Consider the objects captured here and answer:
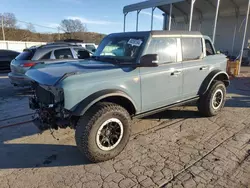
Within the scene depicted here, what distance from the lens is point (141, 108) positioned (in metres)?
3.61

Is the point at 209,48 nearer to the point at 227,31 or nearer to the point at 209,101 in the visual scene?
the point at 209,101

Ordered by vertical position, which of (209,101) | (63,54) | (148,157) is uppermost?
(63,54)

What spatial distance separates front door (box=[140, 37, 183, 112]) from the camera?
3.59 meters

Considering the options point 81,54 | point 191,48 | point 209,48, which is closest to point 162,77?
point 191,48

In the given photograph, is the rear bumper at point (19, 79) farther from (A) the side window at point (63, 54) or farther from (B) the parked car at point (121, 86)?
(B) the parked car at point (121, 86)

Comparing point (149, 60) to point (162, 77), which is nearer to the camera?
point (149, 60)

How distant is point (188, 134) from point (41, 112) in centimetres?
271

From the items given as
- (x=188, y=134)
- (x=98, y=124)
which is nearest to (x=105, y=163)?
(x=98, y=124)

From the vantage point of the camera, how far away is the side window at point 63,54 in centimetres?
738

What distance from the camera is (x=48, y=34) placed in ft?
123

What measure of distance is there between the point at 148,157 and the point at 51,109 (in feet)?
5.40

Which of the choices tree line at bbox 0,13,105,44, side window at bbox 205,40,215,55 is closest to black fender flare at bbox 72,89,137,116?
side window at bbox 205,40,215,55

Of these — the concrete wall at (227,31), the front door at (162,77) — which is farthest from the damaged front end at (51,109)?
the concrete wall at (227,31)

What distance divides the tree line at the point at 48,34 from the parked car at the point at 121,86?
3275 centimetres
